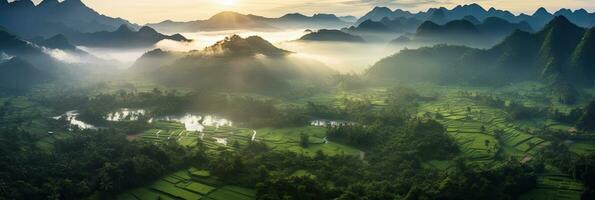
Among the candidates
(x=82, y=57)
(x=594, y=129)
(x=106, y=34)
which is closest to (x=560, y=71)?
(x=594, y=129)

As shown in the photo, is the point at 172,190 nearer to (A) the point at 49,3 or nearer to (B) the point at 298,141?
(B) the point at 298,141

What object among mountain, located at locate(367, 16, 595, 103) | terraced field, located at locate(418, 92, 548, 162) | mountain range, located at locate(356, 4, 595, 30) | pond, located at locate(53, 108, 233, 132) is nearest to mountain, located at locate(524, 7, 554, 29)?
mountain range, located at locate(356, 4, 595, 30)

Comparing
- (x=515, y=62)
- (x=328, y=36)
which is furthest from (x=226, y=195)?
(x=328, y=36)

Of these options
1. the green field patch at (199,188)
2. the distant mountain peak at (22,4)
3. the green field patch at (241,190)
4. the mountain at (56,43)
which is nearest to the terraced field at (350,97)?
the green field patch at (241,190)

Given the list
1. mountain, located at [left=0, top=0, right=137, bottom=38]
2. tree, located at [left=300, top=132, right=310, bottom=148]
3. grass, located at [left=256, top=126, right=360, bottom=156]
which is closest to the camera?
grass, located at [left=256, top=126, right=360, bottom=156]

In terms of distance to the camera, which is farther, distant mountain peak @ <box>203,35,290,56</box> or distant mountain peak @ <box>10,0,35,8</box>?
distant mountain peak @ <box>10,0,35,8</box>

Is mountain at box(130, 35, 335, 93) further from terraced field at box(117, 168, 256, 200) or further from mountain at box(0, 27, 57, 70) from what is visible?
terraced field at box(117, 168, 256, 200)

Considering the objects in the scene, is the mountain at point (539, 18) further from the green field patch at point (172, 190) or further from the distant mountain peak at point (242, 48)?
the green field patch at point (172, 190)
